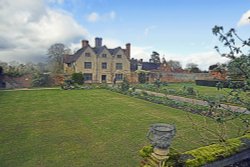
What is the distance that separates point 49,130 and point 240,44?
7478 mm

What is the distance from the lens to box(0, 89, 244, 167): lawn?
5.97 metres

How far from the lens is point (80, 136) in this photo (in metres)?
8.02

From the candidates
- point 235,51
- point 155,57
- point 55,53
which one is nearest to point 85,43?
point 55,53

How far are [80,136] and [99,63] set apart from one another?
32528mm

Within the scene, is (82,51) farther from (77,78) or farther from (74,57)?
(77,78)

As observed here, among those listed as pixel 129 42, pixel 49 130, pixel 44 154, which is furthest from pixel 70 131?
pixel 129 42

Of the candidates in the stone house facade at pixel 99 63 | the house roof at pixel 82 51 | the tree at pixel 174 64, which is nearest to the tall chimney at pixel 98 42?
the stone house facade at pixel 99 63

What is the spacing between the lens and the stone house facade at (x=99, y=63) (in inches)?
1513

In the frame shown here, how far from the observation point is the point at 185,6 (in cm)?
872

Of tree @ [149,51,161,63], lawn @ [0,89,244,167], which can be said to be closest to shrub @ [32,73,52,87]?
lawn @ [0,89,244,167]

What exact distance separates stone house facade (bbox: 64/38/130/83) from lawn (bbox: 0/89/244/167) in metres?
26.4

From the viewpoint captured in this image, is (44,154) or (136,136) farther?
(136,136)

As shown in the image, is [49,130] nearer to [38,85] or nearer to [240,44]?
[240,44]

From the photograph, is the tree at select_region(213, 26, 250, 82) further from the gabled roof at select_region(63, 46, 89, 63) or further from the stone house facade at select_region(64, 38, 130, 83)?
the gabled roof at select_region(63, 46, 89, 63)
